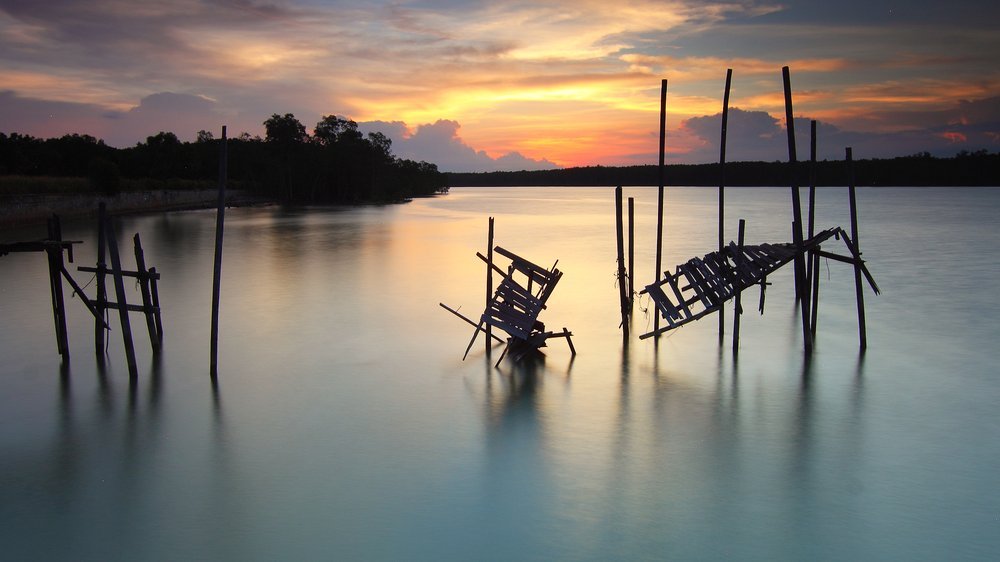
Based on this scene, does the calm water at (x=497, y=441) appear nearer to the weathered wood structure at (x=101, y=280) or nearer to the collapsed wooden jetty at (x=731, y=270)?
the weathered wood structure at (x=101, y=280)

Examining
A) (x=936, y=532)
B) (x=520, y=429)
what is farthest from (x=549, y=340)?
(x=936, y=532)

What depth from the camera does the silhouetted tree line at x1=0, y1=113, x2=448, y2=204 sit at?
77.7 m

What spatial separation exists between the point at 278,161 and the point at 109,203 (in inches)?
1398

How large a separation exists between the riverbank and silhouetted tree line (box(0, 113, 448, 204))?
4273 mm

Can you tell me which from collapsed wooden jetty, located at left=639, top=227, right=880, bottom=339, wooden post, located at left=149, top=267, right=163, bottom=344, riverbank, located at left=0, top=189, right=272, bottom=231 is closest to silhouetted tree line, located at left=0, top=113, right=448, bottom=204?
riverbank, located at left=0, top=189, right=272, bottom=231

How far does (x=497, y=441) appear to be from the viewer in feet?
30.4

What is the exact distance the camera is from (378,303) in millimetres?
19656

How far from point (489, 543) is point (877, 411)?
6.38 m

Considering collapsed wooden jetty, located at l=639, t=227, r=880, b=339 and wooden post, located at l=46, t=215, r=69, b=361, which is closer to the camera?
wooden post, located at l=46, t=215, r=69, b=361

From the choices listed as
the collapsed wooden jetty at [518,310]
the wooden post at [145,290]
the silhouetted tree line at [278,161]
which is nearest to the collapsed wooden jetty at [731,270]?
the collapsed wooden jetty at [518,310]

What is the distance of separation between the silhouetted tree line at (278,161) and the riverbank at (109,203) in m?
4.27

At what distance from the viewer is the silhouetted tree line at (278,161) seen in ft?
255

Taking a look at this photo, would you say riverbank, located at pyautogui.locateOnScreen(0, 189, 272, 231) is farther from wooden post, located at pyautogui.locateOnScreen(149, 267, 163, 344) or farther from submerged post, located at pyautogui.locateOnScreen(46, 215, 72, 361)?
submerged post, located at pyautogui.locateOnScreen(46, 215, 72, 361)

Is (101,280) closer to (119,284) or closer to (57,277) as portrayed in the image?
(57,277)
